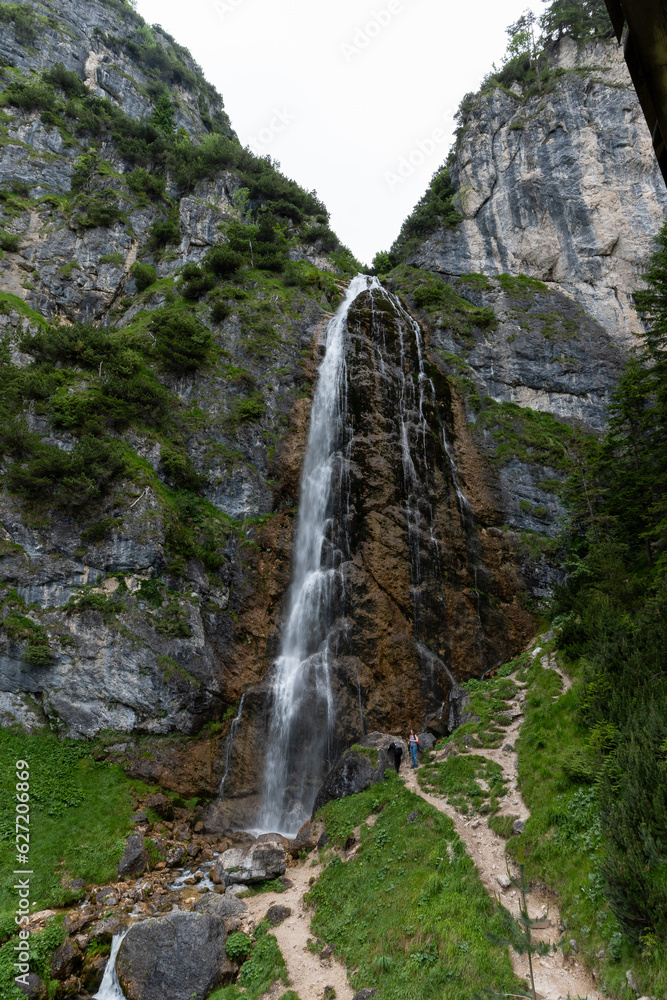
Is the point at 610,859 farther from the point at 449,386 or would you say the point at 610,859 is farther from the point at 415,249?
the point at 415,249

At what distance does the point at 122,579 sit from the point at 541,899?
14.7 meters

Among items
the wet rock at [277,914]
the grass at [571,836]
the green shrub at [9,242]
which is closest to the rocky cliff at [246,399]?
the green shrub at [9,242]

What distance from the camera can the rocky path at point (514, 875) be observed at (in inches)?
234

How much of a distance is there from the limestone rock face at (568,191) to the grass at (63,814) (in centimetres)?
3365

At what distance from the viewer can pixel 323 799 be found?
1398 centimetres

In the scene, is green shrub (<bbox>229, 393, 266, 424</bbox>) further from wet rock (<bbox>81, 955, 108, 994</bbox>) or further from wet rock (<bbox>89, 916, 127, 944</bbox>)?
wet rock (<bbox>81, 955, 108, 994</bbox>)

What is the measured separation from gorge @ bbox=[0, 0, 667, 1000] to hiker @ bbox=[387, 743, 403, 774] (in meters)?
0.34

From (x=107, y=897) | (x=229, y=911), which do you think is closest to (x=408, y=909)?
(x=229, y=911)

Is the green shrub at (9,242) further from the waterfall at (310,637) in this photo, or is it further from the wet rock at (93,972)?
the wet rock at (93,972)

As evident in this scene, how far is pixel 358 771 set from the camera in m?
A: 13.8

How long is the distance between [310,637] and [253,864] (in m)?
7.76

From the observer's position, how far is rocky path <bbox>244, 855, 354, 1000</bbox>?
27.1 feet

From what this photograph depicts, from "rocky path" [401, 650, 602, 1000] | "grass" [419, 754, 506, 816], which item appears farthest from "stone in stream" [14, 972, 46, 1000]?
"grass" [419, 754, 506, 816]

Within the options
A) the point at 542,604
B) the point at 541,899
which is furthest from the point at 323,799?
the point at 542,604
